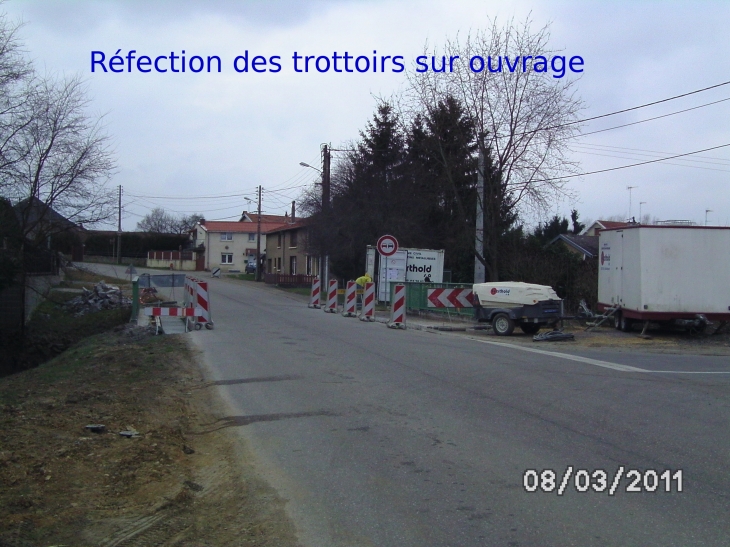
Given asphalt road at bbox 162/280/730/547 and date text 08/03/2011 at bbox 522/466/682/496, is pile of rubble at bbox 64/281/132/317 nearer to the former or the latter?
asphalt road at bbox 162/280/730/547

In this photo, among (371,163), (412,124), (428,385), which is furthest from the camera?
(371,163)

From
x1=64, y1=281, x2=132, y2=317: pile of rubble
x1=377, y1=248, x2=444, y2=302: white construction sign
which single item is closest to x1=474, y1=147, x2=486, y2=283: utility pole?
x1=377, y1=248, x2=444, y2=302: white construction sign

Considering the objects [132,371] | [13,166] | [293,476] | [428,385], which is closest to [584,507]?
[293,476]

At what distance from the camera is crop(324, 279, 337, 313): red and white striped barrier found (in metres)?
25.9

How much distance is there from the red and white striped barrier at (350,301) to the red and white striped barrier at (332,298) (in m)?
1.10

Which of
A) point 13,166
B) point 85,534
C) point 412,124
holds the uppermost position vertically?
point 412,124

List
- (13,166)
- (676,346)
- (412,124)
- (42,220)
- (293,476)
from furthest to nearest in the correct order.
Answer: (412,124), (42,220), (13,166), (676,346), (293,476)

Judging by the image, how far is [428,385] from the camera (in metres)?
10.3

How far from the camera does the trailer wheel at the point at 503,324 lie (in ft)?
62.0

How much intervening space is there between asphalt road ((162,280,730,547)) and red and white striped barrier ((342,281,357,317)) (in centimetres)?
1069

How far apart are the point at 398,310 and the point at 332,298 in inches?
230

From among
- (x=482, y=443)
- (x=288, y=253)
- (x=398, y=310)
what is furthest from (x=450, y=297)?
(x=288, y=253)

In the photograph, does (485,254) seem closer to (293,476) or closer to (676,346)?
(676,346)

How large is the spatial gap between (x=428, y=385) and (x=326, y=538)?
559cm
